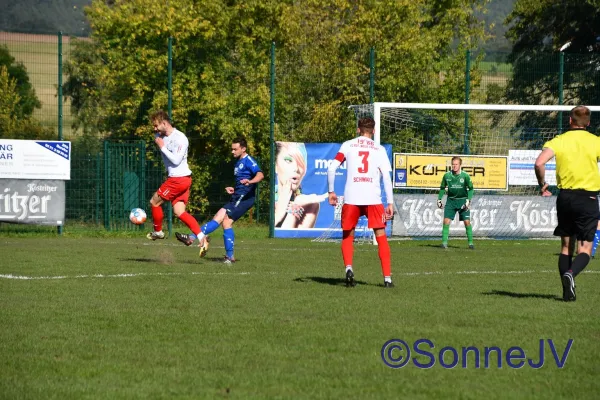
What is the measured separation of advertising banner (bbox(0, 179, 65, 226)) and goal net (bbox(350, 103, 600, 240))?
688 cm

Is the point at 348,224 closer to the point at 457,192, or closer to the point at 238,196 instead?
the point at 238,196

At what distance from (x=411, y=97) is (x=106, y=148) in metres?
9.82

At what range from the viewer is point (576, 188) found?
10289 mm

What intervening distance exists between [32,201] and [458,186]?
914 cm

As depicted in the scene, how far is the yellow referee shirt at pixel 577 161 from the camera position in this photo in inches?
404

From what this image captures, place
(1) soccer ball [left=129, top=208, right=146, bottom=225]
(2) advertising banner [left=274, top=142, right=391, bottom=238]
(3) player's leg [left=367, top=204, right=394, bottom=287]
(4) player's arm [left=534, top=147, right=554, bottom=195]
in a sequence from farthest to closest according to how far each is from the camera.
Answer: (2) advertising banner [left=274, top=142, right=391, bottom=238], (1) soccer ball [left=129, top=208, right=146, bottom=225], (3) player's leg [left=367, top=204, right=394, bottom=287], (4) player's arm [left=534, top=147, right=554, bottom=195]

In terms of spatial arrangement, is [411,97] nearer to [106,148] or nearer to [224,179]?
[224,179]

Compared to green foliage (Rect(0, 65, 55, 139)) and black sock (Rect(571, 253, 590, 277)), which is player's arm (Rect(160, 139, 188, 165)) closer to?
black sock (Rect(571, 253, 590, 277))

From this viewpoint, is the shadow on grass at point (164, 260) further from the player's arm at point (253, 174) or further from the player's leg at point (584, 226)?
the player's leg at point (584, 226)

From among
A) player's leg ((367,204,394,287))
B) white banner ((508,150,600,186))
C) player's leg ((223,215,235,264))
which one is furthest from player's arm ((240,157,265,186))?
white banner ((508,150,600,186))

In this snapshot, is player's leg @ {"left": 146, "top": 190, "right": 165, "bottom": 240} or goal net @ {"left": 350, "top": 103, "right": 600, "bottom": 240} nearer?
player's leg @ {"left": 146, "top": 190, "right": 165, "bottom": 240}

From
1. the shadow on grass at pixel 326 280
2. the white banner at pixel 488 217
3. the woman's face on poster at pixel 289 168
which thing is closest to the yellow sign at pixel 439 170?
the white banner at pixel 488 217

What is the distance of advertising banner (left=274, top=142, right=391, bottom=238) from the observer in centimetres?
2342

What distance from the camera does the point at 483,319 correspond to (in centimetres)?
868
